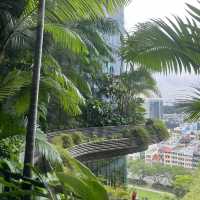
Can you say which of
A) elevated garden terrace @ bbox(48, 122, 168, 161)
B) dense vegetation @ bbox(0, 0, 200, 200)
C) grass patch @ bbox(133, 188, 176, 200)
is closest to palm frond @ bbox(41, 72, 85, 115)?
dense vegetation @ bbox(0, 0, 200, 200)

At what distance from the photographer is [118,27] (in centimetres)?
1297

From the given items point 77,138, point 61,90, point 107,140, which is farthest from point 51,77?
point 107,140

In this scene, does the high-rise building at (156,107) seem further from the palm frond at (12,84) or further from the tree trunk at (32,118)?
the tree trunk at (32,118)

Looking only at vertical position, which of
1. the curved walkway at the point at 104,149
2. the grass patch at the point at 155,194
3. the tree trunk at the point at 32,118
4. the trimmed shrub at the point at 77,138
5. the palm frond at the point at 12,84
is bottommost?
the grass patch at the point at 155,194

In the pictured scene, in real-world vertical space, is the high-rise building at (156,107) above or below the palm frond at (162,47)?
below

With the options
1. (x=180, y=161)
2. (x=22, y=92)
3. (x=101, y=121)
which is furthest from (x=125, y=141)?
(x=22, y=92)

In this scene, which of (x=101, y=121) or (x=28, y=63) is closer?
(x=28, y=63)

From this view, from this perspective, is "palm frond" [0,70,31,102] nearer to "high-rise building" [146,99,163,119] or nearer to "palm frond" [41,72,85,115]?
"palm frond" [41,72,85,115]

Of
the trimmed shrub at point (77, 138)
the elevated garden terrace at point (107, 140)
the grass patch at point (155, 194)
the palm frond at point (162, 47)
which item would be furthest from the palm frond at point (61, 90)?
the trimmed shrub at point (77, 138)

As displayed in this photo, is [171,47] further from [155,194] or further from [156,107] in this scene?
[156,107]

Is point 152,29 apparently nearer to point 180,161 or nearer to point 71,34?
point 71,34

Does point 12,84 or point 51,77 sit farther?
point 51,77

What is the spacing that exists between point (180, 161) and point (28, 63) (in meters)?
3.76

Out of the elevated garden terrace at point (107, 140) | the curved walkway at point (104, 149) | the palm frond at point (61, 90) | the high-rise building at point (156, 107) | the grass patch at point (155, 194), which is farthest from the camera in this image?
the curved walkway at point (104, 149)
